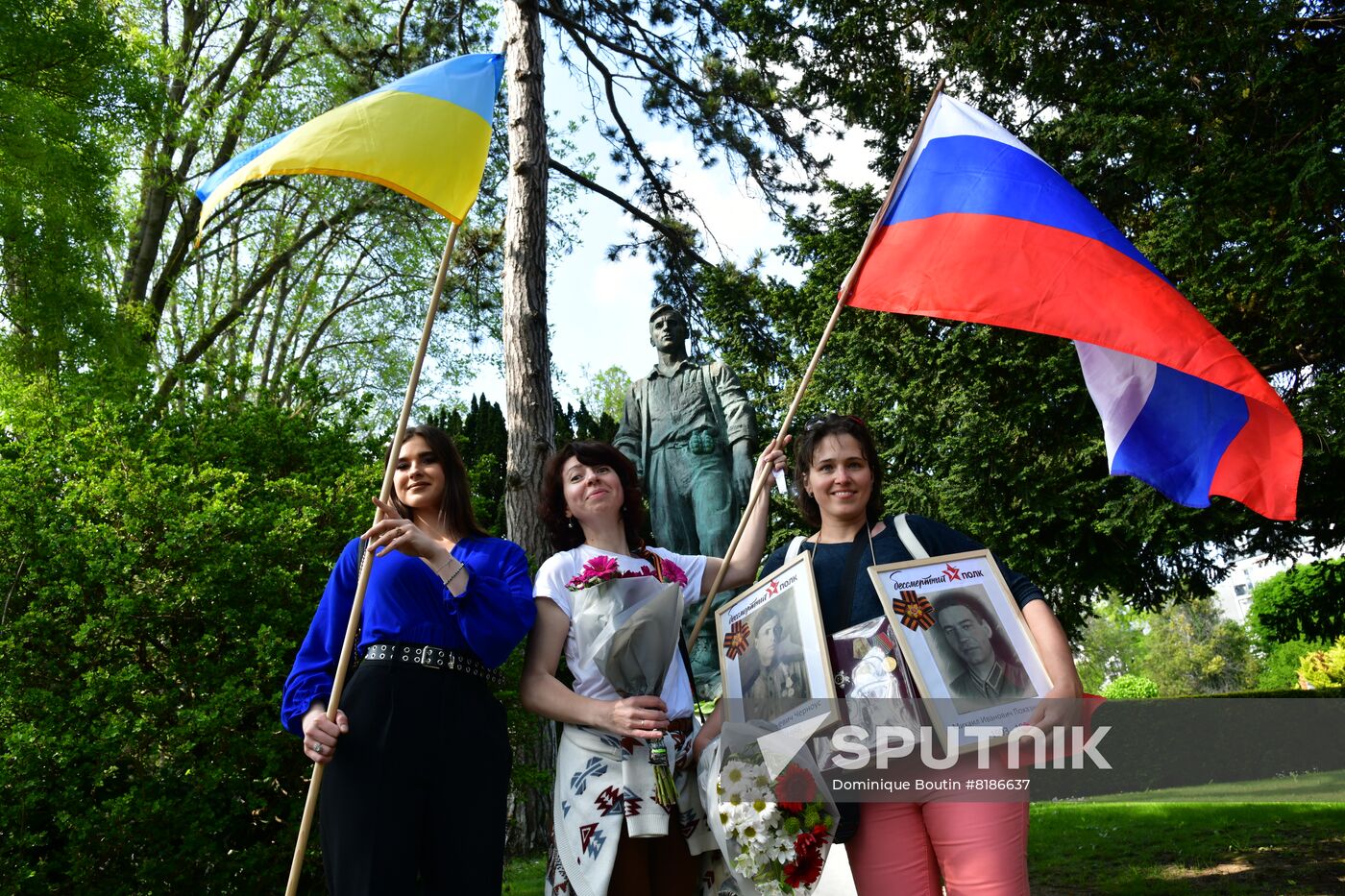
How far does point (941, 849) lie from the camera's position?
8.01ft

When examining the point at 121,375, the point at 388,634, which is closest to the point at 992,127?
the point at 388,634

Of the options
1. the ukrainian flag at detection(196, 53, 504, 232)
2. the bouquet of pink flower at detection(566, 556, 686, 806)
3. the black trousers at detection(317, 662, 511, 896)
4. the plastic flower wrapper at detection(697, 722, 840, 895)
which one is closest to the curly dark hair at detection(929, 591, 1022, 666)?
the plastic flower wrapper at detection(697, 722, 840, 895)

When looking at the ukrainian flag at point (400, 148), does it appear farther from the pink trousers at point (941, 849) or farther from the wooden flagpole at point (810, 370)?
the pink trousers at point (941, 849)

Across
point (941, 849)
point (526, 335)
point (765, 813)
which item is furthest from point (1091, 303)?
point (526, 335)

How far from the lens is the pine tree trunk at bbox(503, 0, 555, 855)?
21.5ft

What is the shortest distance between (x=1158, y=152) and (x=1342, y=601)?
4.97 meters

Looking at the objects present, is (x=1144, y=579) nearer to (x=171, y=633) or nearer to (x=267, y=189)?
(x=171, y=633)

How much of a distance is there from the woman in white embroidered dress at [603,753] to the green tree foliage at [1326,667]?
18702 mm

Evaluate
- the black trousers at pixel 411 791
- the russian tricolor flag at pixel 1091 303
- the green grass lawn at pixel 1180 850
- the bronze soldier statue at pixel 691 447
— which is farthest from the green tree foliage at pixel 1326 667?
A: the black trousers at pixel 411 791

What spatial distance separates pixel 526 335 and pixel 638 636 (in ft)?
15.5

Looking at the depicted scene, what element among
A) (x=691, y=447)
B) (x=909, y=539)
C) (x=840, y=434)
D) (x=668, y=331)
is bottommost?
(x=909, y=539)

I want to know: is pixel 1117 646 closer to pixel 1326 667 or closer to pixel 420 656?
pixel 1326 667

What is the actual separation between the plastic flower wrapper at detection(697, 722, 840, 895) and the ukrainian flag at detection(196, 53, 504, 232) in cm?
177

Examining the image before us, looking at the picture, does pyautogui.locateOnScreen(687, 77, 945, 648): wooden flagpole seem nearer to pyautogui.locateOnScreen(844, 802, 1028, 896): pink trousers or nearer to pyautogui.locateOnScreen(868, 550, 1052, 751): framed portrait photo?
pyautogui.locateOnScreen(868, 550, 1052, 751): framed portrait photo
